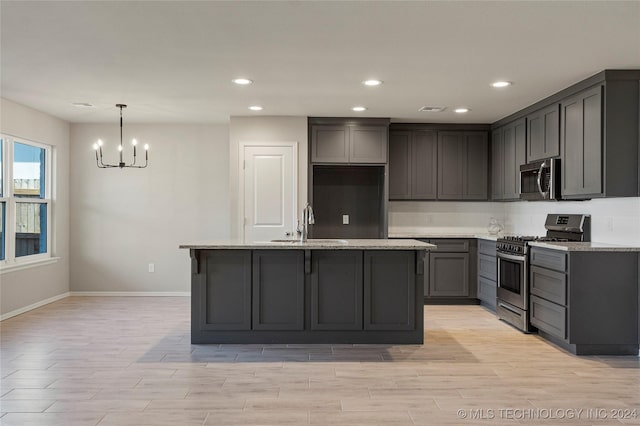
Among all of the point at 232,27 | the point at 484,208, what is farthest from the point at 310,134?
the point at 232,27

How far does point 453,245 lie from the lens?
6.79m

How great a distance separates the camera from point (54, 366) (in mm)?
4023

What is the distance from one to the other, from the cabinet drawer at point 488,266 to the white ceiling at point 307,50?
1838mm

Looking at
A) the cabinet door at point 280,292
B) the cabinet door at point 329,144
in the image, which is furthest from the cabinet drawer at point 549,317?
the cabinet door at point 329,144

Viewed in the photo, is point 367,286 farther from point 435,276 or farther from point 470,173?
point 470,173

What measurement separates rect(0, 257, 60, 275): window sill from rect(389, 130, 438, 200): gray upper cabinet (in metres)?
4.51

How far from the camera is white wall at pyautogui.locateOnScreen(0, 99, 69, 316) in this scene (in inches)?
228

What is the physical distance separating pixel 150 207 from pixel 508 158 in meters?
4.83

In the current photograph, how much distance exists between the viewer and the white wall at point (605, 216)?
183 inches

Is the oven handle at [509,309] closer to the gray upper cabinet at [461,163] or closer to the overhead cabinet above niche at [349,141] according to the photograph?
the gray upper cabinet at [461,163]

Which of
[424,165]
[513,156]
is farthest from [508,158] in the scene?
[424,165]

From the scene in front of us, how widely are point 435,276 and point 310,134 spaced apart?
242cm

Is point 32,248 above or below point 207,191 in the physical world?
below

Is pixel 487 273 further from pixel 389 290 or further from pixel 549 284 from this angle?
pixel 389 290
